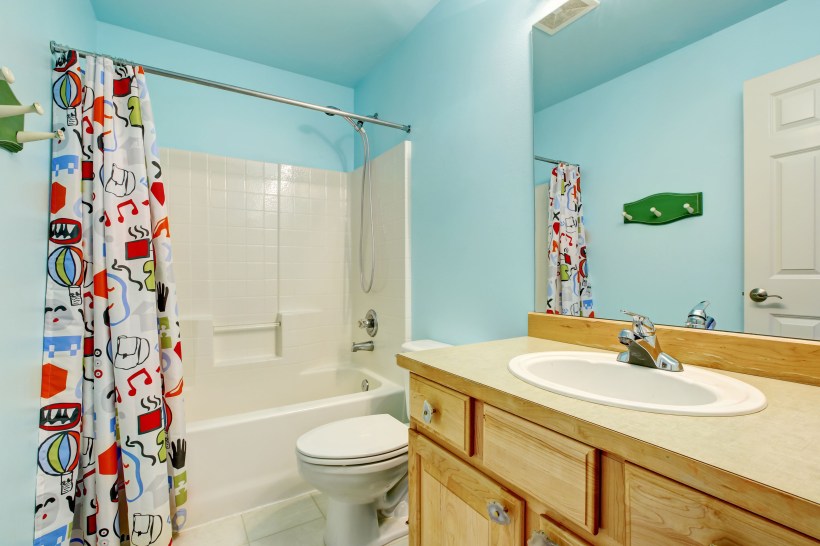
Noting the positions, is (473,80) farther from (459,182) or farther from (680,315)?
(680,315)

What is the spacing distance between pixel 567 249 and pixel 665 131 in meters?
0.42

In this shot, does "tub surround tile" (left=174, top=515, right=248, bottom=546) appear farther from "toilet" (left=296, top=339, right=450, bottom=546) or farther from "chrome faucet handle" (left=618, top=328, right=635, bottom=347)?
"chrome faucet handle" (left=618, top=328, right=635, bottom=347)

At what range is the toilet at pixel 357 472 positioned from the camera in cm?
122

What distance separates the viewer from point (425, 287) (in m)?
1.85

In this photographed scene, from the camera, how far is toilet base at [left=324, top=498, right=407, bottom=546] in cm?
135

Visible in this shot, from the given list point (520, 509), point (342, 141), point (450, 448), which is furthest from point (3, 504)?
point (342, 141)

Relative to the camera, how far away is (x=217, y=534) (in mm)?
1450

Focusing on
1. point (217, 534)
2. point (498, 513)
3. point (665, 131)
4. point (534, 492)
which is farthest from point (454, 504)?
point (217, 534)

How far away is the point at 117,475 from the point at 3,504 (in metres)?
0.44

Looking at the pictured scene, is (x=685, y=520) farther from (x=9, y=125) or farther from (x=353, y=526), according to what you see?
(x=9, y=125)

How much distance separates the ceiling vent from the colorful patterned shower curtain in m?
1.54

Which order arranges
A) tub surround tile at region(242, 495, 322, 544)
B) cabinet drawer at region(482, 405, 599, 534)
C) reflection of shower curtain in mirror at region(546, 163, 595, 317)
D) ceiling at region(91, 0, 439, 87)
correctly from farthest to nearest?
1. ceiling at region(91, 0, 439, 87)
2. tub surround tile at region(242, 495, 322, 544)
3. reflection of shower curtain in mirror at region(546, 163, 595, 317)
4. cabinet drawer at region(482, 405, 599, 534)

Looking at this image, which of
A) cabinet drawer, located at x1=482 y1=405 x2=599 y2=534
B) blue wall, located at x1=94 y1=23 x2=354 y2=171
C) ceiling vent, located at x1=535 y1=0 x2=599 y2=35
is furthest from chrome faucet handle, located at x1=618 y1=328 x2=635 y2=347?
blue wall, located at x1=94 y1=23 x2=354 y2=171

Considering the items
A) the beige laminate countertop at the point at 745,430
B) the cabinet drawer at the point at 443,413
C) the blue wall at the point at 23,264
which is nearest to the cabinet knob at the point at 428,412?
the cabinet drawer at the point at 443,413
